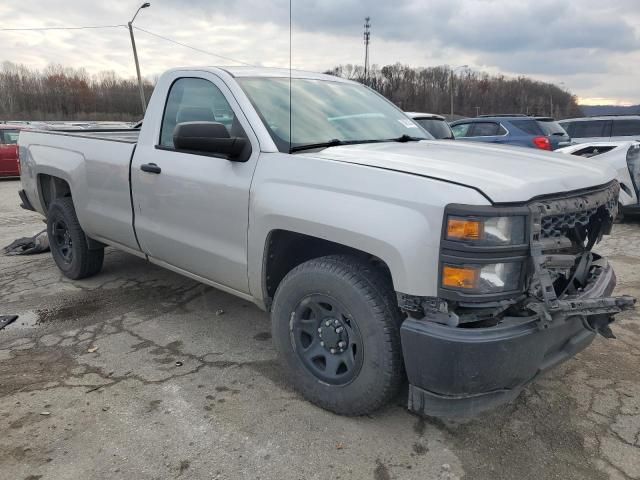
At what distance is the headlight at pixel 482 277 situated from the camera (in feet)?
7.13

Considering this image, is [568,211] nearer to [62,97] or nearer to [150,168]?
[150,168]

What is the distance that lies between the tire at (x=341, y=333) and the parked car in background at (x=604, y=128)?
10951 millimetres

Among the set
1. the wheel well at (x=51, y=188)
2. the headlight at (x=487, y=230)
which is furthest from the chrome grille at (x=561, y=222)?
the wheel well at (x=51, y=188)

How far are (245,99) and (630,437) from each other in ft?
9.29

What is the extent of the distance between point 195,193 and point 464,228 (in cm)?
186

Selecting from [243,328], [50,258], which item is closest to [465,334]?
[243,328]

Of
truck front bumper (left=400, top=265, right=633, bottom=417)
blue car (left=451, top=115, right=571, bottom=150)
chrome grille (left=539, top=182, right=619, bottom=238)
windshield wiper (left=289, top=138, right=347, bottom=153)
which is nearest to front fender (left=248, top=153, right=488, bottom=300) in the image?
windshield wiper (left=289, top=138, right=347, bottom=153)

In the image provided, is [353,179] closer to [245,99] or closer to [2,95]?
[245,99]

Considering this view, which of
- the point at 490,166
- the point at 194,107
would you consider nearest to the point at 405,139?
the point at 490,166

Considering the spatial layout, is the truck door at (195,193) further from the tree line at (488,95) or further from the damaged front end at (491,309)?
the tree line at (488,95)

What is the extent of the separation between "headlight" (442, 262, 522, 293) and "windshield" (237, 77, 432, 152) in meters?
1.26

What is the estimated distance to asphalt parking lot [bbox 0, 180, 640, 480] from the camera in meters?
2.46

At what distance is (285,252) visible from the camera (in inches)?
122

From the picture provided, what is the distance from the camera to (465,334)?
7.27 feet
